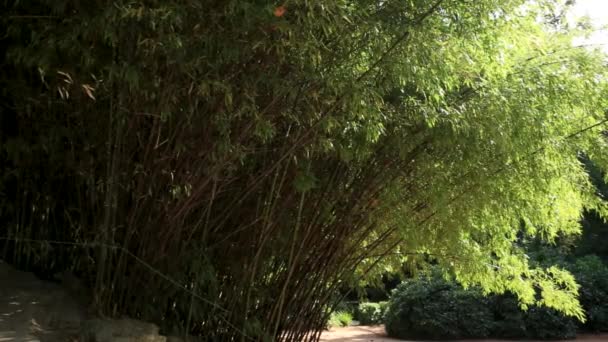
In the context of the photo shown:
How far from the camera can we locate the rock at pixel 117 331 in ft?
9.16

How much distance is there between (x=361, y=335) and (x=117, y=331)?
296 inches

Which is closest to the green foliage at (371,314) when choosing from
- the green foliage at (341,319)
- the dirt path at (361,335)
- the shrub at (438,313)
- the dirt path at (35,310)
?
the dirt path at (361,335)

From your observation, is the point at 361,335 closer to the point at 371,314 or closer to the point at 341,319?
the point at 341,319

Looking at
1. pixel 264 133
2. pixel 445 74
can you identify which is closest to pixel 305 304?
pixel 264 133

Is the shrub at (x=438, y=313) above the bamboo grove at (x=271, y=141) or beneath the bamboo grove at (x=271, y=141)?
beneath

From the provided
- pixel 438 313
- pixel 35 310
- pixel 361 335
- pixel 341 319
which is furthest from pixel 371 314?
pixel 35 310

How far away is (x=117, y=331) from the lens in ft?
9.29

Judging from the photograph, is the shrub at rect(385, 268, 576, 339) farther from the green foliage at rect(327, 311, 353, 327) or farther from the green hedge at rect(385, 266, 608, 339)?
the green foliage at rect(327, 311, 353, 327)

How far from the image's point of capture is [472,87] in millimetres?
3281

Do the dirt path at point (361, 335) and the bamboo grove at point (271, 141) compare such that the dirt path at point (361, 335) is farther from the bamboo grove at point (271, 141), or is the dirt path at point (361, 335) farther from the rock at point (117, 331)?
the rock at point (117, 331)

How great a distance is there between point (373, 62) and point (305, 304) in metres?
1.74

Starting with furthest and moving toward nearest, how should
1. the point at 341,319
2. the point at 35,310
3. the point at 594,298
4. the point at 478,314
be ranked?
the point at 341,319 < the point at 594,298 < the point at 478,314 < the point at 35,310

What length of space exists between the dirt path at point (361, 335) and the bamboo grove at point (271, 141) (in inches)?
205

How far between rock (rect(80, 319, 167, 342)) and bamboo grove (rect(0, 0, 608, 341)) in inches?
5.9
